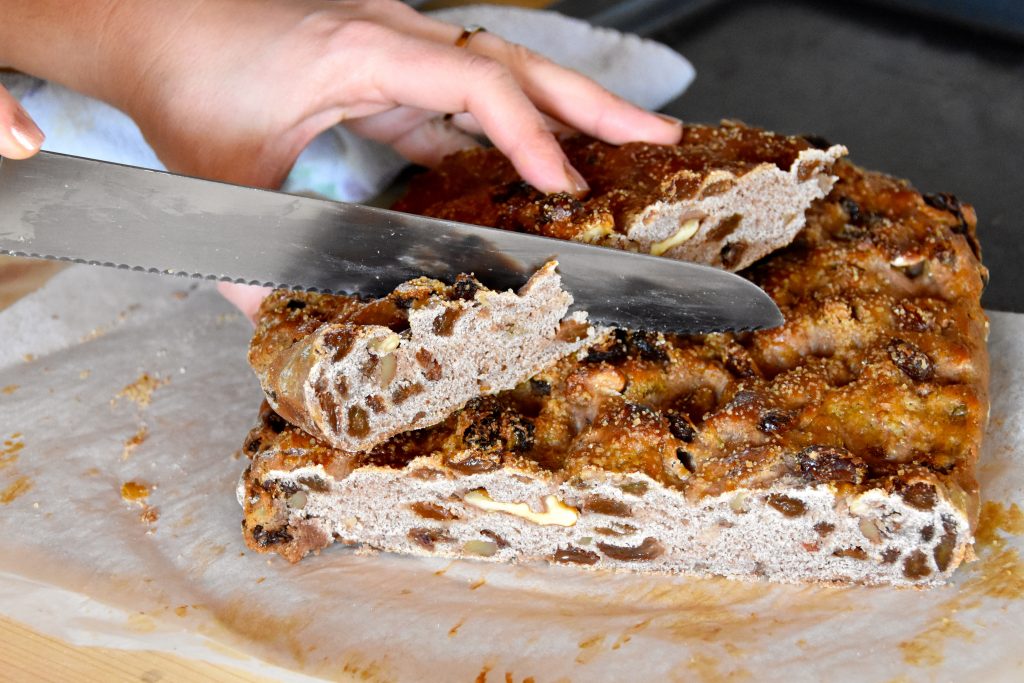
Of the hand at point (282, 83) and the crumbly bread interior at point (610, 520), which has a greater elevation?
the hand at point (282, 83)

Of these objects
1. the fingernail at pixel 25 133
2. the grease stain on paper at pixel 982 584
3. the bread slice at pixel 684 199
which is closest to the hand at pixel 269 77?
the bread slice at pixel 684 199

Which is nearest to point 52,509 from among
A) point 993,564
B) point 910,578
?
point 910,578

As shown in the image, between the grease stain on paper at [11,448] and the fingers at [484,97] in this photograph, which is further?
the grease stain on paper at [11,448]

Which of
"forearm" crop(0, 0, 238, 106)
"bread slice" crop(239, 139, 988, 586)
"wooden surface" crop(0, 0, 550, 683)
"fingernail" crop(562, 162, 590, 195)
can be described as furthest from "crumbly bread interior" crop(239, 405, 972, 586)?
"forearm" crop(0, 0, 238, 106)

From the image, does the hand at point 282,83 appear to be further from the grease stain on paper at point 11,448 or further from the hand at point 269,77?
the grease stain on paper at point 11,448

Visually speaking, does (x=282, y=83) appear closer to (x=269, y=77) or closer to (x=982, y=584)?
(x=269, y=77)

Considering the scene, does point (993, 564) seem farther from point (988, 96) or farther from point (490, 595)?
point (988, 96)

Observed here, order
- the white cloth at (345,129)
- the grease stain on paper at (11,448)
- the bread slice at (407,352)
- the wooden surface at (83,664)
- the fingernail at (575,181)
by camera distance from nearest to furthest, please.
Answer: the bread slice at (407,352) < the wooden surface at (83,664) < the fingernail at (575,181) < the grease stain on paper at (11,448) < the white cloth at (345,129)

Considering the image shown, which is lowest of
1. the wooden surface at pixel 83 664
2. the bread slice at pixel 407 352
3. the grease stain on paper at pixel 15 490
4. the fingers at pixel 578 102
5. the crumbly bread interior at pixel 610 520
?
the wooden surface at pixel 83 664
